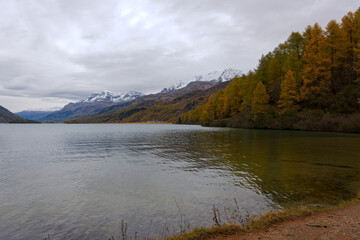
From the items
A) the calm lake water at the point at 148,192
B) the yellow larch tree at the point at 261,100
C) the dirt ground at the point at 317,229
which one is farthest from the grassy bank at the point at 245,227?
the yellow larch tree at the point at 261,100

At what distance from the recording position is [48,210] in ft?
42.1

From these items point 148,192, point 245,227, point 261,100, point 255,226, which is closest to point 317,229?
point 255,226

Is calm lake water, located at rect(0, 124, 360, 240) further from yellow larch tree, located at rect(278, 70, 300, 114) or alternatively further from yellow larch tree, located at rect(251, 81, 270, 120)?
yellow larch tree, located at rect(251, 81, 270, 120)

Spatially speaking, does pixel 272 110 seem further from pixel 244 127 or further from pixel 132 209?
pixel 132 209

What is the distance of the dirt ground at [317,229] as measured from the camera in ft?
25.8

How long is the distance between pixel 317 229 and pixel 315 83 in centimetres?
7640

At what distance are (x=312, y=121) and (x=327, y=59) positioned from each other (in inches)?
794

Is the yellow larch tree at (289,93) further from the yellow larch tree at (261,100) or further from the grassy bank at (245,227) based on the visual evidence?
the grassy bank at (245,227)

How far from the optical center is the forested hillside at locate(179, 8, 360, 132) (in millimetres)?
60781

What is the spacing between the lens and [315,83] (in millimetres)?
70500

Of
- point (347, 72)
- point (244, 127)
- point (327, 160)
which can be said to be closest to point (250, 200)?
point (327, 160)

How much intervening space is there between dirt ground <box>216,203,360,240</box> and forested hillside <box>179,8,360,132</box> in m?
62.0

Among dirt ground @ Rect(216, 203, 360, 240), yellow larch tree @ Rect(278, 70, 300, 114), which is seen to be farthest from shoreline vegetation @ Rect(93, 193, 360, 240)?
yellow larch tree @ Rect(278, 70, 300, 114)

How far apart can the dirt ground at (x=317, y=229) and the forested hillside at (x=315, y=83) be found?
62.0m
